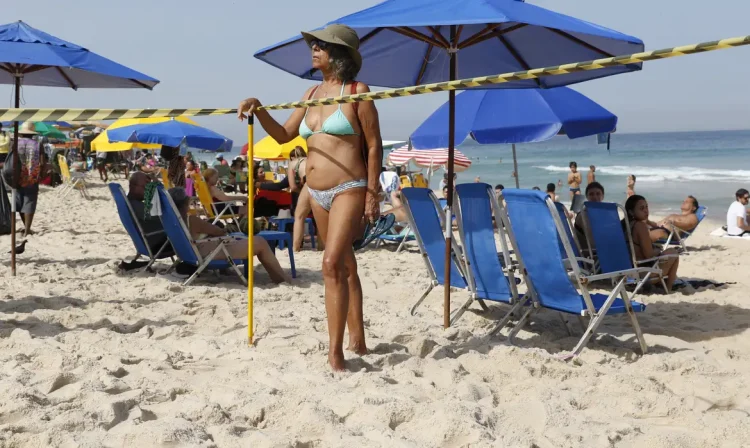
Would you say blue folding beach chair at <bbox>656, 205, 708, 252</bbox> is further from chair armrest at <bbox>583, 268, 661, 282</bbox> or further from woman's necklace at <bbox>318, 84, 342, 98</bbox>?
woman's necklace at <bbox>318, 84, 342, 98</bbox>

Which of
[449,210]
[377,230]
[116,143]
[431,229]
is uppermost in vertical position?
[116,143]

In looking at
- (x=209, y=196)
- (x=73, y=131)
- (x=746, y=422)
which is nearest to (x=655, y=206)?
(x=209, y=196)

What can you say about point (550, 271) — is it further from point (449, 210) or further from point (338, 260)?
point (338, 260)

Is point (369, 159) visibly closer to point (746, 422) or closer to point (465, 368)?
point (465, 368)

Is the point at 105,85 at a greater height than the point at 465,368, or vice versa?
the point at 105,85

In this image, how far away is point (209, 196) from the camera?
10516mm

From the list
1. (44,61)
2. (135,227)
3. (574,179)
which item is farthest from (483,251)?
(574,179)

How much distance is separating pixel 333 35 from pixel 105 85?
496cm

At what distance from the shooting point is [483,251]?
4445mm

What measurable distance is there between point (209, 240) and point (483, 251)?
8.25ft

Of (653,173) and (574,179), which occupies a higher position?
(574,179)

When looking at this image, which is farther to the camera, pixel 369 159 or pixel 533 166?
pixel 533 166

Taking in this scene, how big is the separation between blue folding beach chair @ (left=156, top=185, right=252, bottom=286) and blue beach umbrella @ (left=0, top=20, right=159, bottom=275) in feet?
3.93

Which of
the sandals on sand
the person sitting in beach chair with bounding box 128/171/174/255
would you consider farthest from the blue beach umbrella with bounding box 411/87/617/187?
the person sitting in beach chair with bounding box 128/171/174/255
